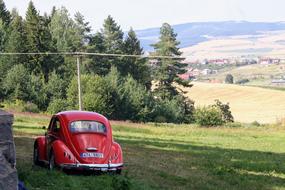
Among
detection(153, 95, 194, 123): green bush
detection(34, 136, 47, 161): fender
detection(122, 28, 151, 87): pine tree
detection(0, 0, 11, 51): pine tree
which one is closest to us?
detection(34, 136, 47, 161): fender

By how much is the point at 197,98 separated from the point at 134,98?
1396 inches

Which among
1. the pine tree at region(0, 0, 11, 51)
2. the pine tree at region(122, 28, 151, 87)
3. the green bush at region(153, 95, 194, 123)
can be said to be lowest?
the green bush at region(153, 95, 194, 123)

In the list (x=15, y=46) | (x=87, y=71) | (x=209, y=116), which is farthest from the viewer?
(x=87, y=71)

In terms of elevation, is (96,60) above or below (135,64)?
above

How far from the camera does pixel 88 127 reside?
51.3 feet

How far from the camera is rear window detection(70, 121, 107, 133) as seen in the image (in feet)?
50.9

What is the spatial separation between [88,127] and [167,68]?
94.6m

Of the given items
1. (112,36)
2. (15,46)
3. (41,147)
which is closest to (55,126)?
(41,147)

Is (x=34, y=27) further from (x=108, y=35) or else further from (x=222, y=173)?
(x=222, y=173)

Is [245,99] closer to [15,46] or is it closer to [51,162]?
[15,46]

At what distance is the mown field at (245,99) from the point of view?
105 meters

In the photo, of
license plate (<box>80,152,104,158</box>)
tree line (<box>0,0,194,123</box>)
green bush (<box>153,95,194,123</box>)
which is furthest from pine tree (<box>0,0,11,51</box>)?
license plate (<box>80,152,104,158</box>)

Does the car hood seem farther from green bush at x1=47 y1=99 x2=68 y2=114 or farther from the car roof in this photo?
green bush at x1=47 y1=99 x2=68 y2=114

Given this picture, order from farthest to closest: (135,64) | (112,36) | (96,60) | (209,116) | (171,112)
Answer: (112,36)
(135,64)
(96,60)
(171,112)
(209,116)
